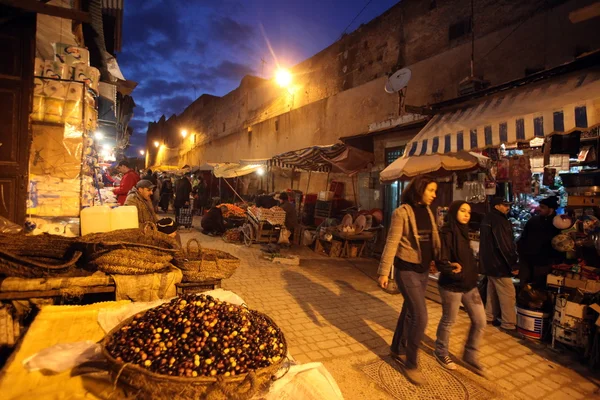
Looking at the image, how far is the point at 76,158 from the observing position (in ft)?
15.7

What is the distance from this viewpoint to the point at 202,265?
3.59 m

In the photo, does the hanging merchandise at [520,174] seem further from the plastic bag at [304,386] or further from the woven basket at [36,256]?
the woven basket at [36,256]

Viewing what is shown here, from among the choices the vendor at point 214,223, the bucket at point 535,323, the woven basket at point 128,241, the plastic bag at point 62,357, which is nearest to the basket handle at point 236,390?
the plastic bag at point 62,357

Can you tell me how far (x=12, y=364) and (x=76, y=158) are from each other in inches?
141

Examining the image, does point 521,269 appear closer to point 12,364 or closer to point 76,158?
point 12,364

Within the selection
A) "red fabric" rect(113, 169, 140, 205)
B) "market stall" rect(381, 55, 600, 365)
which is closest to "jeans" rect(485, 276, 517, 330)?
"market stall" rect(381, 55, 600, 365)

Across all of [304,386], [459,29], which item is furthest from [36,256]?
[459,29]

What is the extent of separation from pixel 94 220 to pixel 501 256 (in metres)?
5.64

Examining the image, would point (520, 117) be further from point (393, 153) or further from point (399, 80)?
point (393, 153)

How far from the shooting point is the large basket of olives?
1702 mm

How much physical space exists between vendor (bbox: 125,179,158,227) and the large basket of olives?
308 centimetres

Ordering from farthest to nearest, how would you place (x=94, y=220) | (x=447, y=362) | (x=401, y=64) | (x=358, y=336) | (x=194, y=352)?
(x=401, y=64) → (x=358, y=336) → (x=94, y=220) → (x=447, y=362) → (x=194, y=352)

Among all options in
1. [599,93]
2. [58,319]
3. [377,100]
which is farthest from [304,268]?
[377,100]

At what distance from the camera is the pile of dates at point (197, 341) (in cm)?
180
